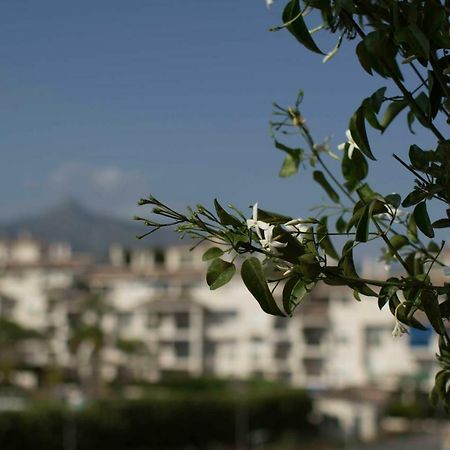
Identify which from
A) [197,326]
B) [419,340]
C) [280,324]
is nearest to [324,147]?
[419,340]

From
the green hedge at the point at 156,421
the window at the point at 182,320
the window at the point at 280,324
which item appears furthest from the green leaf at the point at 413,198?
the window at the point at 182,320

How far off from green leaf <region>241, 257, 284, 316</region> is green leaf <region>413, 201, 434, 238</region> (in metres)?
0.20

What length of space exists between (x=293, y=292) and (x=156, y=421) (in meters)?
24.0

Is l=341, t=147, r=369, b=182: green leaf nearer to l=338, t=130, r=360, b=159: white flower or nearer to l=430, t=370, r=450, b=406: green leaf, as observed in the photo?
l=338, t=130, r=360, b=159: white flower

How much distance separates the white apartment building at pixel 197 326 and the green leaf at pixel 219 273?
29314mm

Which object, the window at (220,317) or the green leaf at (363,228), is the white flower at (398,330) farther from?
the window at (220,317)

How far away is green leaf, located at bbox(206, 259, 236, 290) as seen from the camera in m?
0.91

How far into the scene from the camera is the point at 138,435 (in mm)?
23891

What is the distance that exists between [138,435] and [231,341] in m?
11.9

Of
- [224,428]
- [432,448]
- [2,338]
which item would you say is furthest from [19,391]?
[432,448]

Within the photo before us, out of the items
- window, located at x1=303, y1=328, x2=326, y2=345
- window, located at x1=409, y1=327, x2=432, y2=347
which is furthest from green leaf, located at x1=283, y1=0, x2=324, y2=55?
window, located at x1=303, y1=328, x2=326, y2=345

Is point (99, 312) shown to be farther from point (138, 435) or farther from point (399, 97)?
point (399, 97)

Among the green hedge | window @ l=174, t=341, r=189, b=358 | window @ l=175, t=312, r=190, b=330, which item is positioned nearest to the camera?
the green hedge

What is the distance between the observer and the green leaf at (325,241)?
97 cm
